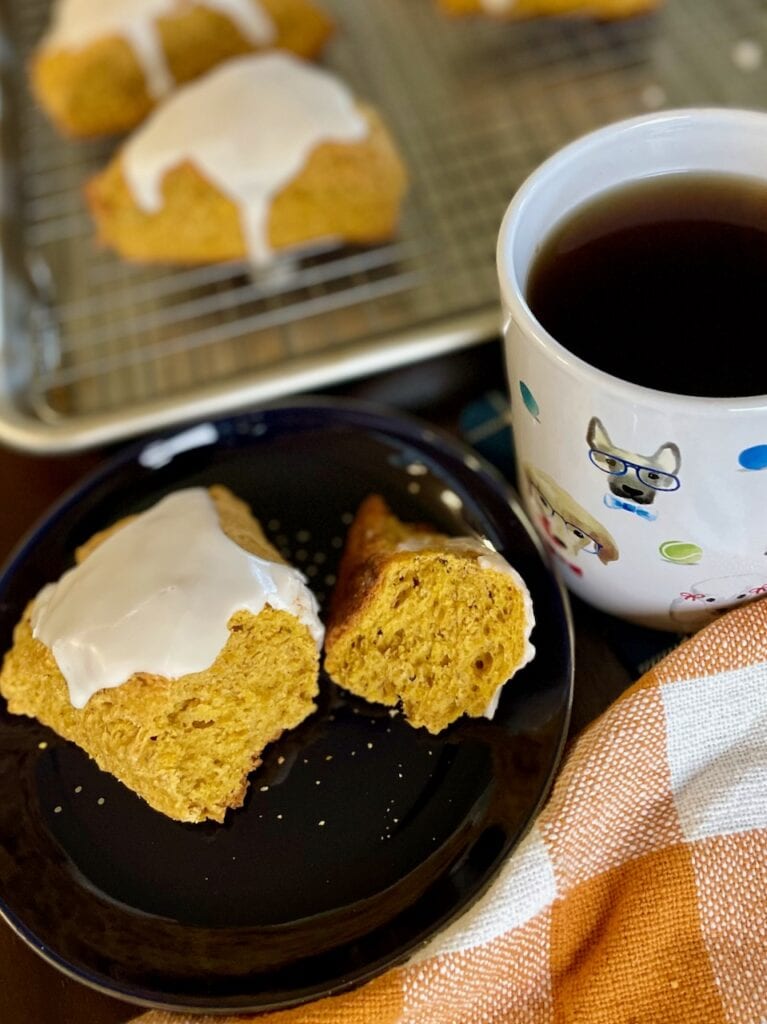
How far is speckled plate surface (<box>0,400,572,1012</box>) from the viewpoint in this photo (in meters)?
0.56

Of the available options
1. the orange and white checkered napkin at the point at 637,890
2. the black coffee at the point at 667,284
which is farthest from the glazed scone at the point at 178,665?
the black coffee at the point at 667,284

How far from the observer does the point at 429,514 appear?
73 cm

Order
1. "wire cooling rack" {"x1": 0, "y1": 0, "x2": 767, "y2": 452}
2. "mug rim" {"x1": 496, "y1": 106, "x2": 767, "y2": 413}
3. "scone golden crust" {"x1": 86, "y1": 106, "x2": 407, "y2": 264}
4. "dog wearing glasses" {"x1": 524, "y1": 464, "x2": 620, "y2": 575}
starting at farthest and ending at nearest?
"scone golden crust" {"x1": 86, "y1": 106, "x2": 407, "y2": 264} → "wire cooling rack" {"x1": 0, "y1": 0, "x2": 767, "y2": 452} → "dog wearing glasses" {"x1": 524, "y1": 464, "x2": 620, "y2": 575} → "mug rim" {"x1": 496, "y1": 106, "x2": 767, "y2": 413}

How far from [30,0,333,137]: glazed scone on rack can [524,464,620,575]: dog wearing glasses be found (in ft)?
2.42

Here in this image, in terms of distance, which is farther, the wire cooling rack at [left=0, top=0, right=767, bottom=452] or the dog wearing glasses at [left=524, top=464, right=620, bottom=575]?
the wire cooling rack at [left=0, top=0, right=767, bottom=452]

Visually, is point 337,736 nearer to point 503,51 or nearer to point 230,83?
point 230,83

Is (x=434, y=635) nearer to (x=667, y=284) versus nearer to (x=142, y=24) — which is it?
(x=667, y=284)

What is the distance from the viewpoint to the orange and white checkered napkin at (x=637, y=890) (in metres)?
0.54

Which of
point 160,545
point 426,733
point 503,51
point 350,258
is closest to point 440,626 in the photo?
point 426,733

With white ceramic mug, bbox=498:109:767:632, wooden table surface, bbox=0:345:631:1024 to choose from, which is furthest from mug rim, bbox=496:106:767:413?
wooden table surface, bbox=0:345:631:1024

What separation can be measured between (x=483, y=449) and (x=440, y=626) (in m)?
0.22

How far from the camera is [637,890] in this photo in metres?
0.56

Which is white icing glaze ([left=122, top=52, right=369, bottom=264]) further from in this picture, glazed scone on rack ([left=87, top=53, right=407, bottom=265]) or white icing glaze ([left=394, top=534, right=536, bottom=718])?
white icing glaze ([left=394, top=534, right=536, bottom=718])

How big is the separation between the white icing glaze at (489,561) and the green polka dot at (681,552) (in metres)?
0.09
